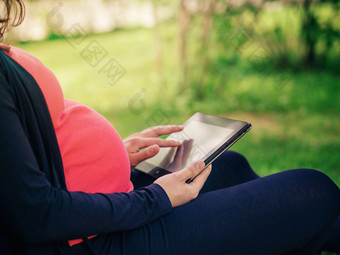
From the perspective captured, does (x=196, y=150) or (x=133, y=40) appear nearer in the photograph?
(x=196, y=150)

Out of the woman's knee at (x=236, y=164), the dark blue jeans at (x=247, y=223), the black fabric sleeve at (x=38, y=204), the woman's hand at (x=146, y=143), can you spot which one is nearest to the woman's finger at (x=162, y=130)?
the woman's hand at (x=146, y=143)

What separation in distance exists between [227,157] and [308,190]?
0.55 m

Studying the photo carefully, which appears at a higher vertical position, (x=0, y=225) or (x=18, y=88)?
(x=18, y=88)

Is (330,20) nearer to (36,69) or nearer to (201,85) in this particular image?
(201,85)

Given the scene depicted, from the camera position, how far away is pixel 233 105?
4688mm

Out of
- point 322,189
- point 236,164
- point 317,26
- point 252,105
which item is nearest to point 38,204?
point 322,189

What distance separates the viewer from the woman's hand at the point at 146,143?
146 centimetres

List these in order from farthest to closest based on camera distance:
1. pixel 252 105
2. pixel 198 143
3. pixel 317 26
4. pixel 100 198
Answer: pixel 317 26 → pixel 252 105 → pixel 198 143 → pixel 100 198

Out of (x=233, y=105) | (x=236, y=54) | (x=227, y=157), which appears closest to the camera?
(x=227, y=157)

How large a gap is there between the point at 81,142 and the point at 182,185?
1.16 feet

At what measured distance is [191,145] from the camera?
4.90 ft

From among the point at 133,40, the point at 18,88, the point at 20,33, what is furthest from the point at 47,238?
the point at 133,40

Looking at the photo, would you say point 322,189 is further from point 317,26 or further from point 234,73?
point 317,26

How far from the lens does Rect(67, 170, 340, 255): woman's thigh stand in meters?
1.07
